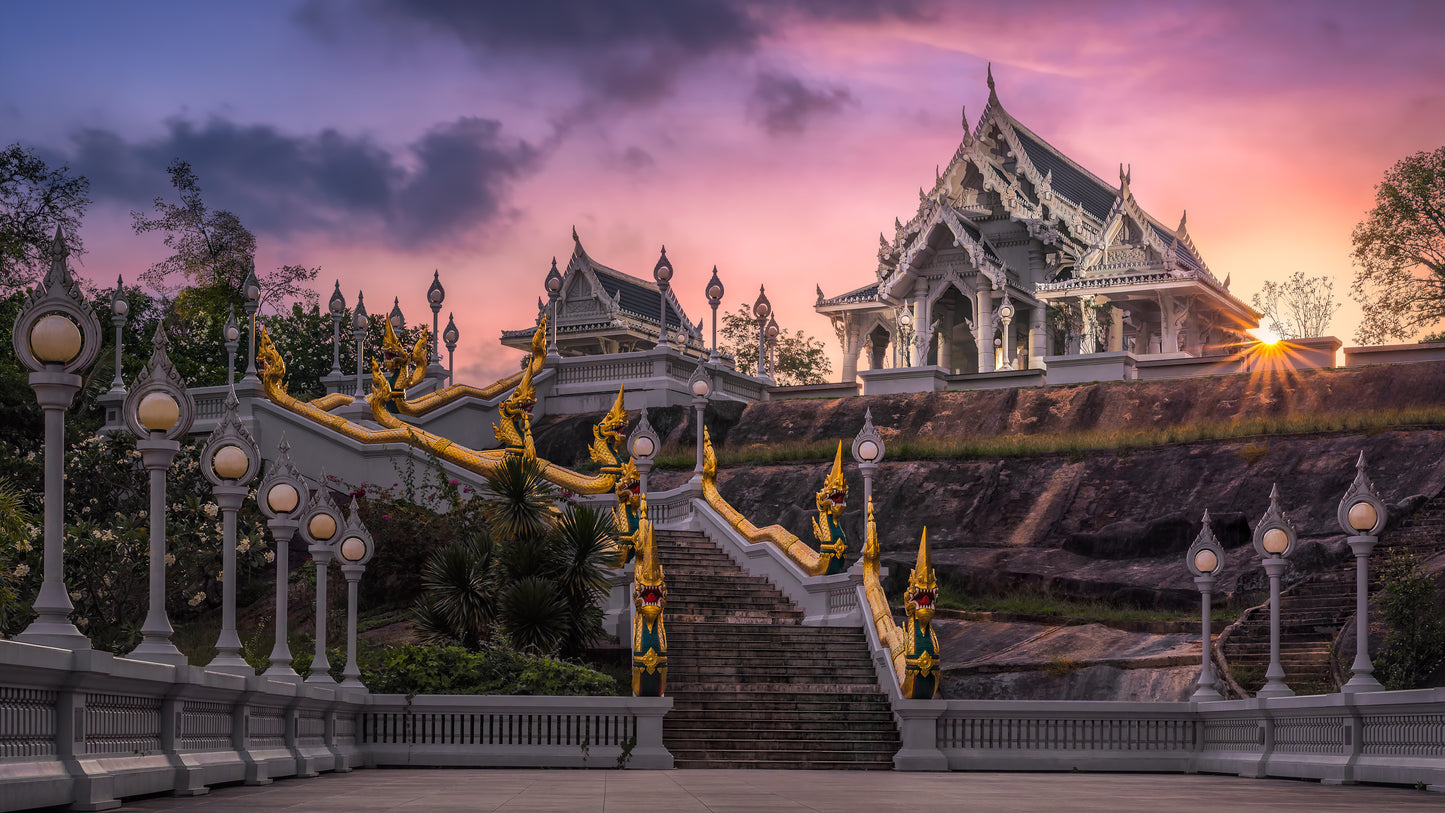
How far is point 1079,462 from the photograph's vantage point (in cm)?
3447

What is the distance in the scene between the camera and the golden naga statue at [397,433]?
3181 cm

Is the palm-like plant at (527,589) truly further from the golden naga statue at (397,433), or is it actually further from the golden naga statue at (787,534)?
the golden naga statue at (397,433)

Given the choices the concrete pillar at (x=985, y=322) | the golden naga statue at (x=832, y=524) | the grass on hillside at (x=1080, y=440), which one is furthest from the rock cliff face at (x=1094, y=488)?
the concrete pillar at (x=985, y=322)

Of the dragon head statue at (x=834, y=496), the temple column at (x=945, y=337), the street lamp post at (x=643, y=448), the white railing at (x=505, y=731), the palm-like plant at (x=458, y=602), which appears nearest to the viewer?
the white railing at (x=505, y=731)

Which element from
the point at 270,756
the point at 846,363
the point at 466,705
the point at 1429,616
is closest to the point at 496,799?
the point at 270,756

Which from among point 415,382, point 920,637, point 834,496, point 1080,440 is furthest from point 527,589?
point 415,382

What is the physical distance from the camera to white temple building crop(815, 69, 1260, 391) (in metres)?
47.8

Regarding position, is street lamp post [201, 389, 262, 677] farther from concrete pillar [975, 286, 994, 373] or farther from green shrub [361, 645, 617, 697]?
concrete pillar [975, 286, 994, 373]

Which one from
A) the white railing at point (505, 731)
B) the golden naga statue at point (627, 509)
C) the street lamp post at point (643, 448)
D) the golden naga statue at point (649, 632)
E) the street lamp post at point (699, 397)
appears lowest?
the white railing at point (505, 731)

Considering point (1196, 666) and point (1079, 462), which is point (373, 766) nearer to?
point (1196, 666)

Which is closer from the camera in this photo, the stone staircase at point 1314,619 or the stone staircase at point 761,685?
the stone staircase at point 761,685

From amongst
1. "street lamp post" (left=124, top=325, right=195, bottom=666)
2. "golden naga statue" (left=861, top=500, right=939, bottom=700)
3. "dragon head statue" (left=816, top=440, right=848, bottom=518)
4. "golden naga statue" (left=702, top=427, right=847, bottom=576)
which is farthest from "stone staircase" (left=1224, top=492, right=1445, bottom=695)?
"street lamp post" (left=124, top=325, right=195, bottom=666)

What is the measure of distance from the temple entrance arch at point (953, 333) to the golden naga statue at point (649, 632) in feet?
106

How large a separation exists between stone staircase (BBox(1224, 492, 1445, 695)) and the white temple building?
1743cm
